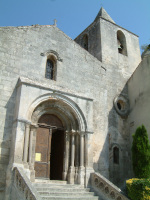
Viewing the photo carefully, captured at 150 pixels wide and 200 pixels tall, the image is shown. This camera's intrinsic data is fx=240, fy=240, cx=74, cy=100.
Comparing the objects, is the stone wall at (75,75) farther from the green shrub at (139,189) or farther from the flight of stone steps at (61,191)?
the green shrub at (139,189)

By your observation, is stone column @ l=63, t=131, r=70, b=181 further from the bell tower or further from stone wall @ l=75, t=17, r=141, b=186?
the bell tower

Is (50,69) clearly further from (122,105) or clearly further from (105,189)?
(105,189)

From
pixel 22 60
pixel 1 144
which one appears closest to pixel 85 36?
pixel 22 60

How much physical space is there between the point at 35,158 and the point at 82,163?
2.07 meters

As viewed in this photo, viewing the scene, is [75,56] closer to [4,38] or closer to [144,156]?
[4,38]

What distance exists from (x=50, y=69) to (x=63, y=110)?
7.17 ft

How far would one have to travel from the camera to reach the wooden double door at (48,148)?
33.7 ft

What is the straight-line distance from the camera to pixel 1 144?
360 inches

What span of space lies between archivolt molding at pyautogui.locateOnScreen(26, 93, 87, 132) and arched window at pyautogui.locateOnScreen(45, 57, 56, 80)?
1269mm

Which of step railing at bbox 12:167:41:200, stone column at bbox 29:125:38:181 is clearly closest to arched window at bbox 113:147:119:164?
stone column at bbox 29:125:38:181

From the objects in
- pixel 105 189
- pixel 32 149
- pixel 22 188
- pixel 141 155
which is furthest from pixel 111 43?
pixel 22 188

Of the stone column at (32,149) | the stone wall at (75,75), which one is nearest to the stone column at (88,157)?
the stone wall at (75,75)

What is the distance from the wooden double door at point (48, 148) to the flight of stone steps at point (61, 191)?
761 millimetres

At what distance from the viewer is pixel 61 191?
9.02 metres
